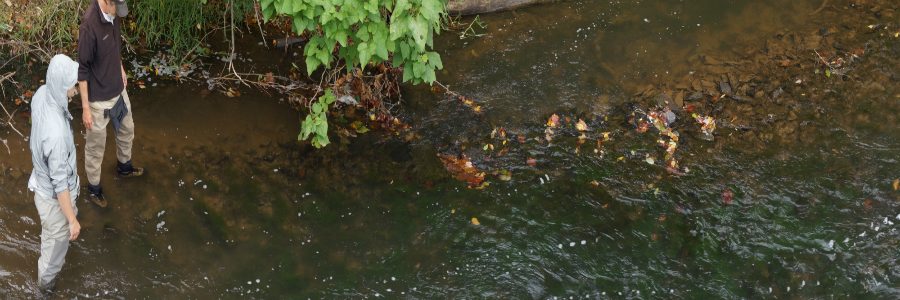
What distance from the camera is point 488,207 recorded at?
6.15 meters

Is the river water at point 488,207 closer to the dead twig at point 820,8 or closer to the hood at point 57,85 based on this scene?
the dead twig at point 820,8

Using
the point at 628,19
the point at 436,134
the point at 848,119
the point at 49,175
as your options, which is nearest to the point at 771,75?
the point at 848,119

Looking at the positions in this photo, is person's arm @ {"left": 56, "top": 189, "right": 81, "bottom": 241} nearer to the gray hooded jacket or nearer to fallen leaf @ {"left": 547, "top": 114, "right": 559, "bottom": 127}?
the gray hooded jacket

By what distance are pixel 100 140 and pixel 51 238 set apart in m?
0.84

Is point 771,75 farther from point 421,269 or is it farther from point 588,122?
point 421,269

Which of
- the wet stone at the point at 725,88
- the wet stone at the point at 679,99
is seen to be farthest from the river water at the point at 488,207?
the wet stone at the point at 725,88

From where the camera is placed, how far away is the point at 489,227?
600cm

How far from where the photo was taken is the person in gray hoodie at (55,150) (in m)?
4.43

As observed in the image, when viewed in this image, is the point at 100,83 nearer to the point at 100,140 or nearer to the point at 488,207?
the point at 100,140

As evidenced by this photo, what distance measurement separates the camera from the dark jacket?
4898 mm

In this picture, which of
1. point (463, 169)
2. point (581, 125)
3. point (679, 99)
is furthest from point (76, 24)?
point (679, 99)

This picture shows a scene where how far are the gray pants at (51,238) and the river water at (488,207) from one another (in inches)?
9.1

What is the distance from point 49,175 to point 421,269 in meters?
2.52

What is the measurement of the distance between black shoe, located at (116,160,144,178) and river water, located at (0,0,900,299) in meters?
0.07
